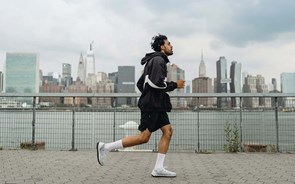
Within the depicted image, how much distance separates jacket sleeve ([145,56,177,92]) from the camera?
16.4ft

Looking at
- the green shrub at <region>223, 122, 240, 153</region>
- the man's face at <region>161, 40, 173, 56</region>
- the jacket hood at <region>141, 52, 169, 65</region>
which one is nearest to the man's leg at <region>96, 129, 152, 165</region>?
the jacket hood at <region>141, 52, 169, 65</region>

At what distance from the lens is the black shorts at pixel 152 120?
5.06 m

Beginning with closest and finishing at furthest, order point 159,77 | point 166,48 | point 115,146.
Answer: point 159,77 < point 115,146 < point 166,48

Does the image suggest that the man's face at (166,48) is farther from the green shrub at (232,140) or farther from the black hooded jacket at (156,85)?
the green shrub at (232,140)

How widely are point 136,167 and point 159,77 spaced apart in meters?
1.75

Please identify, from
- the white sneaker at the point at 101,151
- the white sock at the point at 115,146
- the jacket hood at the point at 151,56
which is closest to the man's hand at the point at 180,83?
the jacket hood at the point at 151,56

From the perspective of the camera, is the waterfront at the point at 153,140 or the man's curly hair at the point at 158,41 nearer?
the man's curly hair at the point at 158,41

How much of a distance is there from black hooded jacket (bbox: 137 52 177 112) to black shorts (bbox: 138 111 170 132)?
70 mm

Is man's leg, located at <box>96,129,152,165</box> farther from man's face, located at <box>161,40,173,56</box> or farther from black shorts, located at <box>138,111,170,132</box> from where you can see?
man's face, located at <box>161,40,173,56</box>

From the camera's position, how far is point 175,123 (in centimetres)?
827

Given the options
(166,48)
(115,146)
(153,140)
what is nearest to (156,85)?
(166,48)

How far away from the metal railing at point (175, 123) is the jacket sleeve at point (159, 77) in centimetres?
299

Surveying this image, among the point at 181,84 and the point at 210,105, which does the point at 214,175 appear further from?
the point at 210,105

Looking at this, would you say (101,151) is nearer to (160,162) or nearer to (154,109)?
(160,162)
